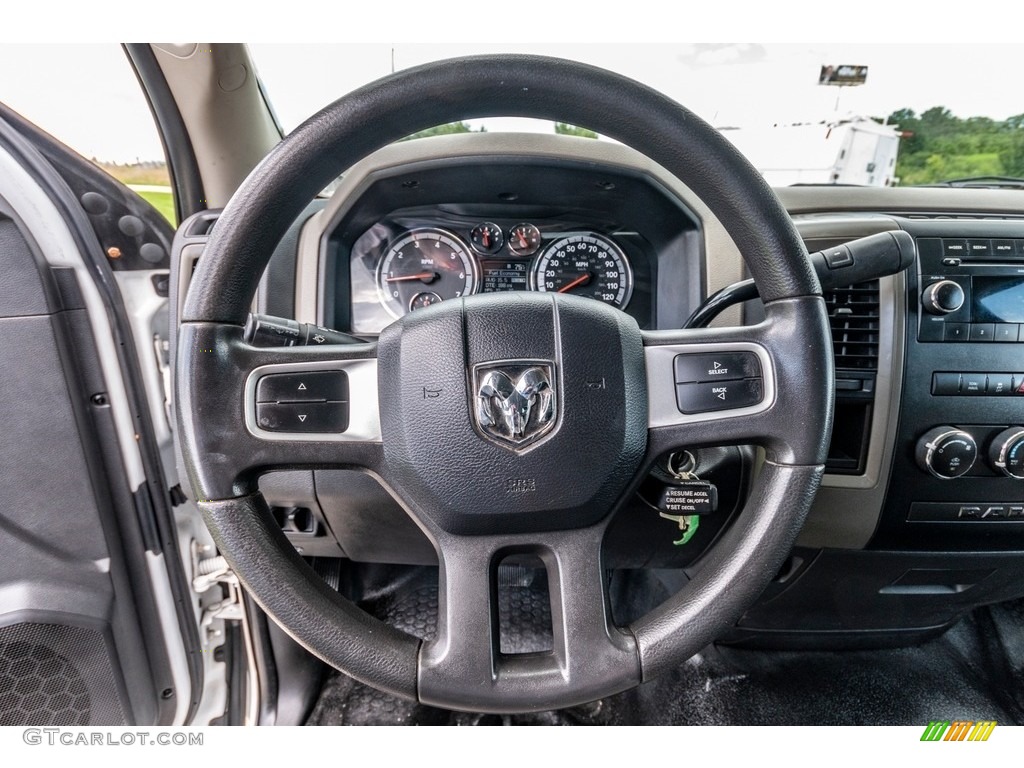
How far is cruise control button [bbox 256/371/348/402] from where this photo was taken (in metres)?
0.70

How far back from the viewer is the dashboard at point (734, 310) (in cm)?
101

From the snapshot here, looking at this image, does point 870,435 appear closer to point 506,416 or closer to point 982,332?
point 982,332

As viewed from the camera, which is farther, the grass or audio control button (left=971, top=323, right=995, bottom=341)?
the grass

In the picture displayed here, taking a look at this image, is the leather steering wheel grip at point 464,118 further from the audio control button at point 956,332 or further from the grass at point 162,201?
the grass at point 162,201

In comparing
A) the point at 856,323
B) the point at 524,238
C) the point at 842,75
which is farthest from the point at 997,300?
the point at 524,238

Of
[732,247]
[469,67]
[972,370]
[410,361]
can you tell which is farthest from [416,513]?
[972,370]

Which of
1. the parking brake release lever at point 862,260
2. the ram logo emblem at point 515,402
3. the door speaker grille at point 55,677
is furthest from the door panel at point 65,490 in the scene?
the parking brake release lever at point 862,260

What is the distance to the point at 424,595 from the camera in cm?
152

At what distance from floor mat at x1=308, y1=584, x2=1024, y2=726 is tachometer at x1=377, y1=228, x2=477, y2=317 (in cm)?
79

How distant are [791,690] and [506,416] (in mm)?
1255

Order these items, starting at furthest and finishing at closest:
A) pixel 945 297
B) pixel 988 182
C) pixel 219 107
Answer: pixel 988 182 < pixel 219 107 < pixel 945 297

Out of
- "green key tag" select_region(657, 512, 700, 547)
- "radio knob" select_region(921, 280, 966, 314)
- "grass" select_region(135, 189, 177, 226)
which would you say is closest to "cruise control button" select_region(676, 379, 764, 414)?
"green key tag" select_region(657, 512, 700, 547)

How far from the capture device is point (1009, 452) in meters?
1.01

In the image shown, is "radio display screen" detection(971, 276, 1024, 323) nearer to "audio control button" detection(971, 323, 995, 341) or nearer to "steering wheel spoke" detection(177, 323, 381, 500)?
"audio control button" detection(971, 323, 995, 341)
